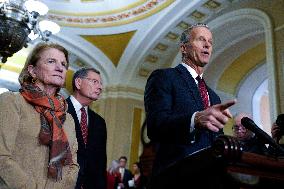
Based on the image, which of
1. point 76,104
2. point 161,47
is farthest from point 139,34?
point 76,104

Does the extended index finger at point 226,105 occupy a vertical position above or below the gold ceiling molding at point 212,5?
below

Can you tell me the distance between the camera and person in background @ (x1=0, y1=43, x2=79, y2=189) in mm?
1330

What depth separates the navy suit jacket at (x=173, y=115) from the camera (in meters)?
1.41

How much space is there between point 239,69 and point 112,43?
10.7 ft

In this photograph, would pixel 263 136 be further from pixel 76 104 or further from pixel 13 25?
pixel 13 25

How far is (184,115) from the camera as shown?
4.53 ft

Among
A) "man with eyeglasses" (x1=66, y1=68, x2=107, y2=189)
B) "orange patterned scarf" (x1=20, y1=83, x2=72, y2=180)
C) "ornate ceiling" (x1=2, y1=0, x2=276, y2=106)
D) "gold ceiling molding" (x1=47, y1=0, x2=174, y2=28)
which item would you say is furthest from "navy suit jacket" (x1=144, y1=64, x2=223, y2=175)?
"gold ceiling molding" (x1=47, y1=0, x2=174, y2=28)

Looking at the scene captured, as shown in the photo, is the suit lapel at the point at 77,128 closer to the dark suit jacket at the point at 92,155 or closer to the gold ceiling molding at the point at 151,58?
the dark suit jacket at the point at 92,155

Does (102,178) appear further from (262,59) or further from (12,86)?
(12,86)

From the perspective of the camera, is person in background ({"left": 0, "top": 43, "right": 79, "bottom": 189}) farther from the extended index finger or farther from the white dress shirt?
the white dress shirt

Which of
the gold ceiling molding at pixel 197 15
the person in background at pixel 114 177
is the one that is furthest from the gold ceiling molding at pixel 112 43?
the person in background at pixel 114 177

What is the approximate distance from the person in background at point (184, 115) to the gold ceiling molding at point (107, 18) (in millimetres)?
6253

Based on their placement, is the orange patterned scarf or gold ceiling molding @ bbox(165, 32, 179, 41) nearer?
the orange patterned scarf

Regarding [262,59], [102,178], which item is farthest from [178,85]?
[262,59]
